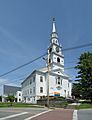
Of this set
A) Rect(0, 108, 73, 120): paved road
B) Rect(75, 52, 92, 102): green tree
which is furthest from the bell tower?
Rect(0, 108, 73, 120): paved road

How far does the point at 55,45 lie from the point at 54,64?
5.65 meters

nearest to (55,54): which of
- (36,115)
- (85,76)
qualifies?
(85,76)

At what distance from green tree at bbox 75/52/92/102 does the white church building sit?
1141 centimetres

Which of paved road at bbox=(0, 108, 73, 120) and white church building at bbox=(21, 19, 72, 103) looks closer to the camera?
paved road at bbox=(0, 108, 73, 120)

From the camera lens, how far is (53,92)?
61.8 meters

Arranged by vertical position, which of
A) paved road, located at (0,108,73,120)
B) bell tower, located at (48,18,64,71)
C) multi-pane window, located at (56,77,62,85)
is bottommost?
paved road, located at (0,108,73,120)

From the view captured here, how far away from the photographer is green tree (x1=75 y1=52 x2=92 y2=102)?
46.1m

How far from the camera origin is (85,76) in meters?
47.3

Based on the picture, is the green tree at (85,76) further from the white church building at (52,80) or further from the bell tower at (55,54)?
the bell tower at (55,54)

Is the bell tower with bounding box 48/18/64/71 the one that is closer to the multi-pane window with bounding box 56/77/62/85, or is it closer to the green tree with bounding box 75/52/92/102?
the multi-pane window with bounding box 56/77/62/85

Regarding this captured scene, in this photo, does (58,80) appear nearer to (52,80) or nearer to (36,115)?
(52,80)

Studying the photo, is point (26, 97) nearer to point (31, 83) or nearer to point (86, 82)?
point (31, 83)

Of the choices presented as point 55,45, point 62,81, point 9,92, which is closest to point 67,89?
point 62,81

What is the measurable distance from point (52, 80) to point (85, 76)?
17075 millimetres
